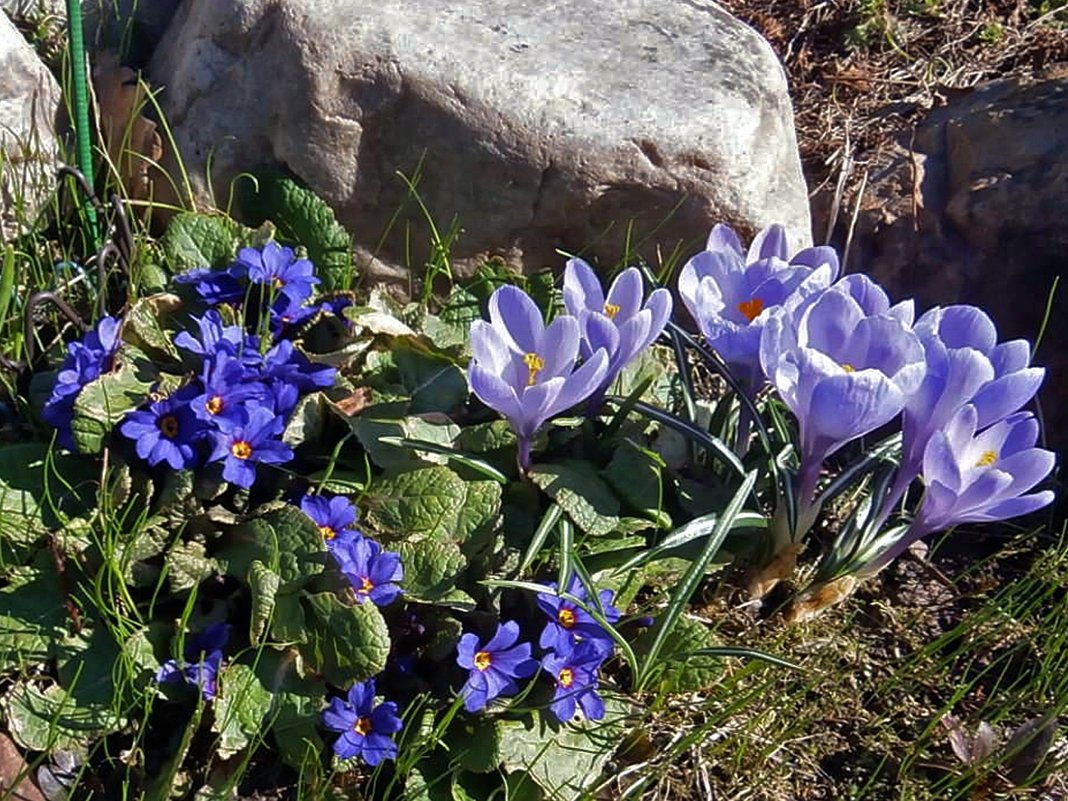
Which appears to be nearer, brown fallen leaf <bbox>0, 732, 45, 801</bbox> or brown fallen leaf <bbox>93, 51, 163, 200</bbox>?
brown fallen leaf <bbox>0, 732, 45, 801</bbox>

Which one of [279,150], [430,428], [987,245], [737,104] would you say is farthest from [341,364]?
[987,245]

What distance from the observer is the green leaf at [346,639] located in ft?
6.42

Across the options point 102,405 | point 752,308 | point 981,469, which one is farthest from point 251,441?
point 981,469

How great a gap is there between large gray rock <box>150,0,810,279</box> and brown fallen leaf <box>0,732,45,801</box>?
3.98ft

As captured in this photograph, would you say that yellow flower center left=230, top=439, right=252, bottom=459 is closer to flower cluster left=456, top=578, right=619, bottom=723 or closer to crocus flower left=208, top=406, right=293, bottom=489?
crocus flower left=208, top=406, right=293, bottom=489

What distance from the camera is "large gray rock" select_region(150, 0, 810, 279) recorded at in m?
2.59

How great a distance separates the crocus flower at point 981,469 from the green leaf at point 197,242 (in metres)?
1.33

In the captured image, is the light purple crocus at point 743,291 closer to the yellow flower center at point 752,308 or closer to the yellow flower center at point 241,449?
the yellow flower center at point 752,308

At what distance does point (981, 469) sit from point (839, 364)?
0.27 metres

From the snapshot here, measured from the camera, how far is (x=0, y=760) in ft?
6.51

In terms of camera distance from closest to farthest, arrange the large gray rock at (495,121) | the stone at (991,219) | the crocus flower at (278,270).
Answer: the crocus flower at (278,270)
the large gray rock at (495,121)
the stone at (991,219)

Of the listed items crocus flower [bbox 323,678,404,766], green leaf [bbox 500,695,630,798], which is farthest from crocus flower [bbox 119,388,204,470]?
green leaf [bbox 500,695,630,798]

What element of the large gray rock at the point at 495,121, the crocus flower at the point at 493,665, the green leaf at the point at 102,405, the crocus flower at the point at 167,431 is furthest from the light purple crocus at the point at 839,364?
the green leaf at the point at 102,405

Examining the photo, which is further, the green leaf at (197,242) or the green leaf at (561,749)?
the green leaf at (197,242)
